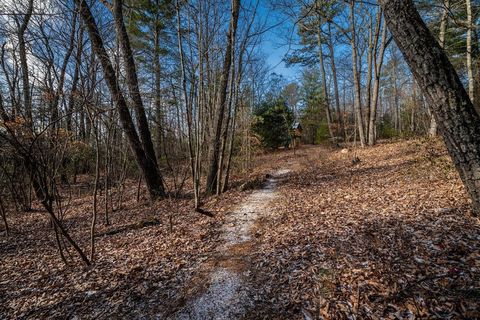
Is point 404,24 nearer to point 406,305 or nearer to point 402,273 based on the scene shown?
point 402,273

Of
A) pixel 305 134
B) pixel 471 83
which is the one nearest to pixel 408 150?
pixel 471 83

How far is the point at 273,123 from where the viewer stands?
1988 centimetres

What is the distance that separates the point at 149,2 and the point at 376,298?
10.7 m

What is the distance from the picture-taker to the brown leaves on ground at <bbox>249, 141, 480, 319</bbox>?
1.95 metres

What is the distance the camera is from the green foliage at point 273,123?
1916 centimetres

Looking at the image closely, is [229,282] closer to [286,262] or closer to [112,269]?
[286,262]

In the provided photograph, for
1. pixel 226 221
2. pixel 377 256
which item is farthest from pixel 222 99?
pixel 377 256

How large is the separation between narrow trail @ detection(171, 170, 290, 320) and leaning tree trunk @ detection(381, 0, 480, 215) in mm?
2659

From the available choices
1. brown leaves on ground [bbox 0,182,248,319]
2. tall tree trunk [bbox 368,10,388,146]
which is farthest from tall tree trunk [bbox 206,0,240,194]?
tall tree trunk [bbox 368,10,388,146]

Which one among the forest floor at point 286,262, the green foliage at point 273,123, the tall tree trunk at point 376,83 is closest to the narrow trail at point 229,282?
the forest floor at point 286,262

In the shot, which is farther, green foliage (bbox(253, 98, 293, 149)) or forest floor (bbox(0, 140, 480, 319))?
green foliage (bbox(253, 98, 293, 149))

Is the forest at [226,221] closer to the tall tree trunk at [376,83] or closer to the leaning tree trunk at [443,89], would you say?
the leaning tree trunk at [443,89]

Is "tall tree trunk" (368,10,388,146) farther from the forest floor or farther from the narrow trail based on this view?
the narrow trail

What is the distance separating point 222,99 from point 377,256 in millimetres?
5679
